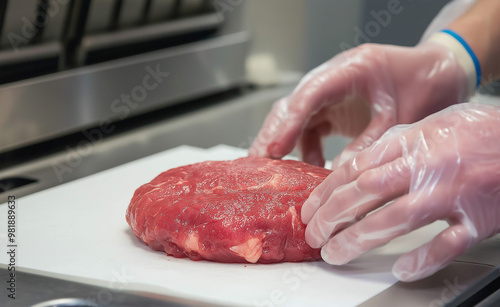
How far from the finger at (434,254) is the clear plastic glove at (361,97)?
0.49 metres

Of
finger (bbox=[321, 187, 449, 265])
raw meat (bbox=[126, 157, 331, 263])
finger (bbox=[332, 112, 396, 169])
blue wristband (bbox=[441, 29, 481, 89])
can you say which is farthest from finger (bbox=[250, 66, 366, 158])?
finger (bbox=[321, 187, 449, 265])

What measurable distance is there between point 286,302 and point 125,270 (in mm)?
291

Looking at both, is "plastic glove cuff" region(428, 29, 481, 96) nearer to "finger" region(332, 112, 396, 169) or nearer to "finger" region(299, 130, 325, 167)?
"finger" region(332, 112, 396, 169)

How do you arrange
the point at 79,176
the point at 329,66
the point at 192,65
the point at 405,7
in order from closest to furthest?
the point at 329,66 < the point at 79,176 < the point at 192,65 < the point at 405,7

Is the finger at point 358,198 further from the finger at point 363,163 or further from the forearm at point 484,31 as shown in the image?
the forearm at point 484,31

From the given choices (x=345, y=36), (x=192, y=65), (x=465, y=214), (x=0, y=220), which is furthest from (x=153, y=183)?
(x=345, y=36)

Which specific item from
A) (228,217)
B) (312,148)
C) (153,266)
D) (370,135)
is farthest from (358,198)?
(312,148)

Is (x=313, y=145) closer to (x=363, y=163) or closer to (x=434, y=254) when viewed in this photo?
(x=363, y=163)

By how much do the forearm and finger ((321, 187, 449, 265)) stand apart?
0.79m

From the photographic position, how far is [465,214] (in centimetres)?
104

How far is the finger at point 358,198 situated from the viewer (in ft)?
3.45

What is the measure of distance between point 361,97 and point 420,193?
0.64 metres

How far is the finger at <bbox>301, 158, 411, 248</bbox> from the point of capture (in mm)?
1051

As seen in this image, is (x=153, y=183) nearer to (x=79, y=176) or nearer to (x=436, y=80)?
(x=79, y=176)
